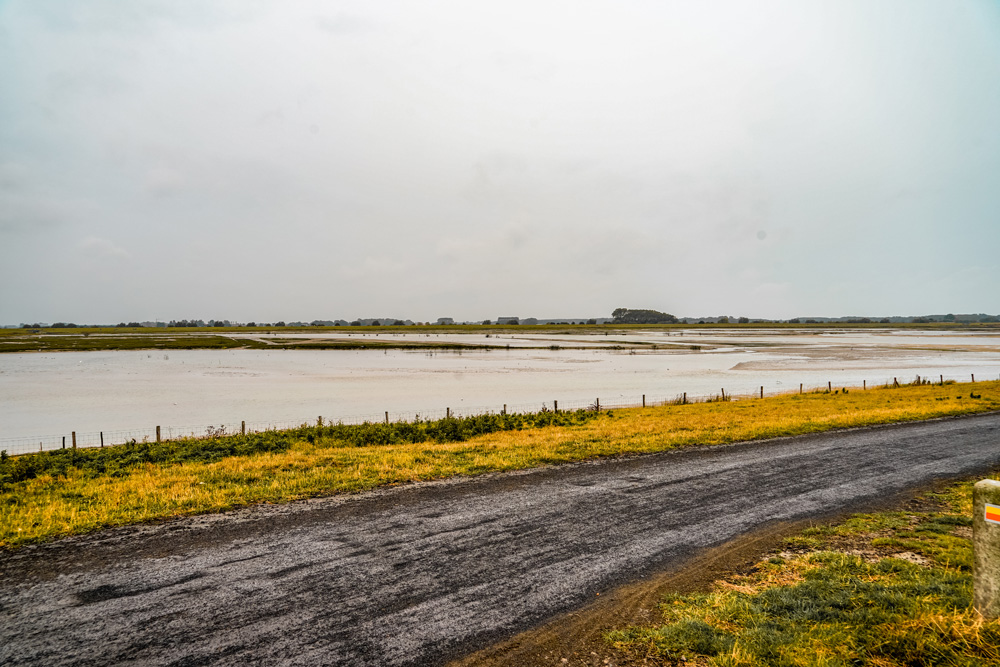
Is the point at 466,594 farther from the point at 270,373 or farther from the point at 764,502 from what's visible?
the point at 270,373

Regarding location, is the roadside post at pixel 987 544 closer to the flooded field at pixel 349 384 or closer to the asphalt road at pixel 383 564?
the asphalt road at pixel 383 564

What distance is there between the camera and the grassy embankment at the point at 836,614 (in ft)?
19.3

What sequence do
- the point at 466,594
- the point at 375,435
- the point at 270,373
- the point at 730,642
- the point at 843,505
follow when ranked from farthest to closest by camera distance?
the point at 270,373, the point at 375,435, the point at 843,505, the point at 466,594, the point at 730,642

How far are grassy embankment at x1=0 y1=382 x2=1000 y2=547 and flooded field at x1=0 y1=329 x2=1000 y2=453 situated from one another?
9.37m

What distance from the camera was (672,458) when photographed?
16797 mm


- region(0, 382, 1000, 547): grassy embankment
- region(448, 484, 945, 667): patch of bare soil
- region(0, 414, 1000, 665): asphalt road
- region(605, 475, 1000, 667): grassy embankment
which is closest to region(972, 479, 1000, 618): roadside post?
region(605, 475, 1000, 667): grassy embankment

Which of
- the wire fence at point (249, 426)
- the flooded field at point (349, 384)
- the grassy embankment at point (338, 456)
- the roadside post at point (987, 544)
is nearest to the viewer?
the roadside post at point (987, 544)

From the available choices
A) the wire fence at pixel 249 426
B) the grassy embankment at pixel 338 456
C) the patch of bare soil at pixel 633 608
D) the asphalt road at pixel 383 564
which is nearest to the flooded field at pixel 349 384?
the wire fence at pixel 249 426

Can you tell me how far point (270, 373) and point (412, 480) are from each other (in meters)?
51.4

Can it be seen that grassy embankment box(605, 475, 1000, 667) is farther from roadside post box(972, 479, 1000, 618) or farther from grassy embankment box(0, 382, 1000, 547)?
grassy embankment box(0, 382, 1000, 547)

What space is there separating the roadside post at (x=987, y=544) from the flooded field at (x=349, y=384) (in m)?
29.3

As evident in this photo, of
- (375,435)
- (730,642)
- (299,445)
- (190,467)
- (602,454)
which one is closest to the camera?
(730,642)

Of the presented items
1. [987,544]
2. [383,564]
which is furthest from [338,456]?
[987,544]

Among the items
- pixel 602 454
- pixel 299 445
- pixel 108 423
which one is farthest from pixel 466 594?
pixel 108 423
